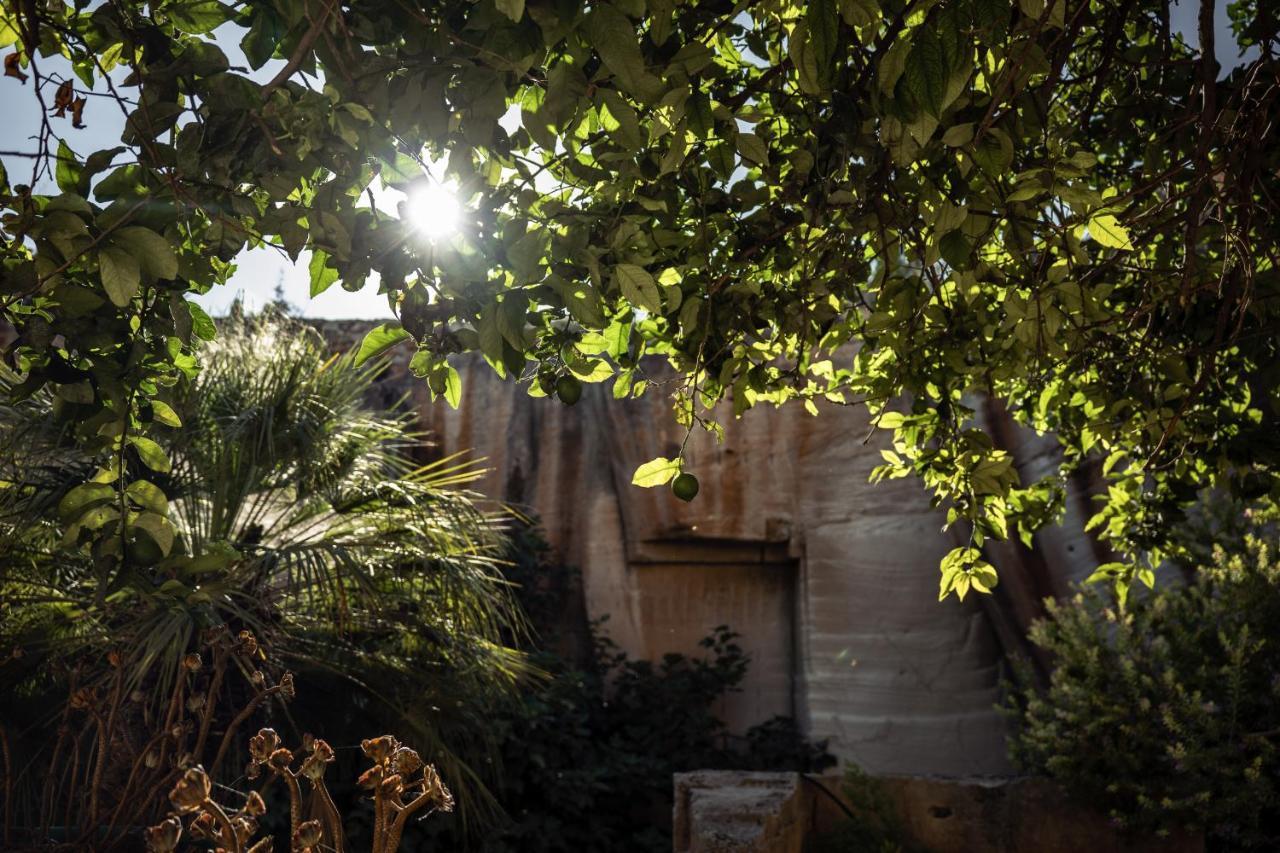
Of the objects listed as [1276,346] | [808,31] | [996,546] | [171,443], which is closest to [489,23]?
[808,31]

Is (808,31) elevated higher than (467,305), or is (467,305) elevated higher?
(808,31)

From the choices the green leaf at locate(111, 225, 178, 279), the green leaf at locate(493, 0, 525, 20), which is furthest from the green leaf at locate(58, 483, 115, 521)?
the green leaf at locate(493, 0, 525, 20)

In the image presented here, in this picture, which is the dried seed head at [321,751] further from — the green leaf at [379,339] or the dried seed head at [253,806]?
the green leaf at [379,339]

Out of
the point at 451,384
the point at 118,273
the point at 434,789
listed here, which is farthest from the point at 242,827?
the point at 451,384

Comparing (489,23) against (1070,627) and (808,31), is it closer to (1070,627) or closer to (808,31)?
(808,31)

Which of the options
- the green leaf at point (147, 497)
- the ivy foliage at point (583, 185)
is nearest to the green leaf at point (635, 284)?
the ivy foliage at point (583, 185)

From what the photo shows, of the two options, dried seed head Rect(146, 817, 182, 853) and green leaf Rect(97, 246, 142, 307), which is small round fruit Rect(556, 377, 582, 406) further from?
dried seed head Rect(146, 817, 182, 853)

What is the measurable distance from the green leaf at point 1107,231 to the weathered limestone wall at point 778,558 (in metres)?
7.33

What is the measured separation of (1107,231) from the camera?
88.1 inches

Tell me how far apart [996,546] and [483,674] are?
4.75m

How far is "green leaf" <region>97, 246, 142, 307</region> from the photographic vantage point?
1577 mm

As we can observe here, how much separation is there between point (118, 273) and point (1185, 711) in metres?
5.30

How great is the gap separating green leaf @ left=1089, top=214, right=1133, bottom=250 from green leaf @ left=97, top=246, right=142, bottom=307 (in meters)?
1.71

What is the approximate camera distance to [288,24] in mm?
1646
